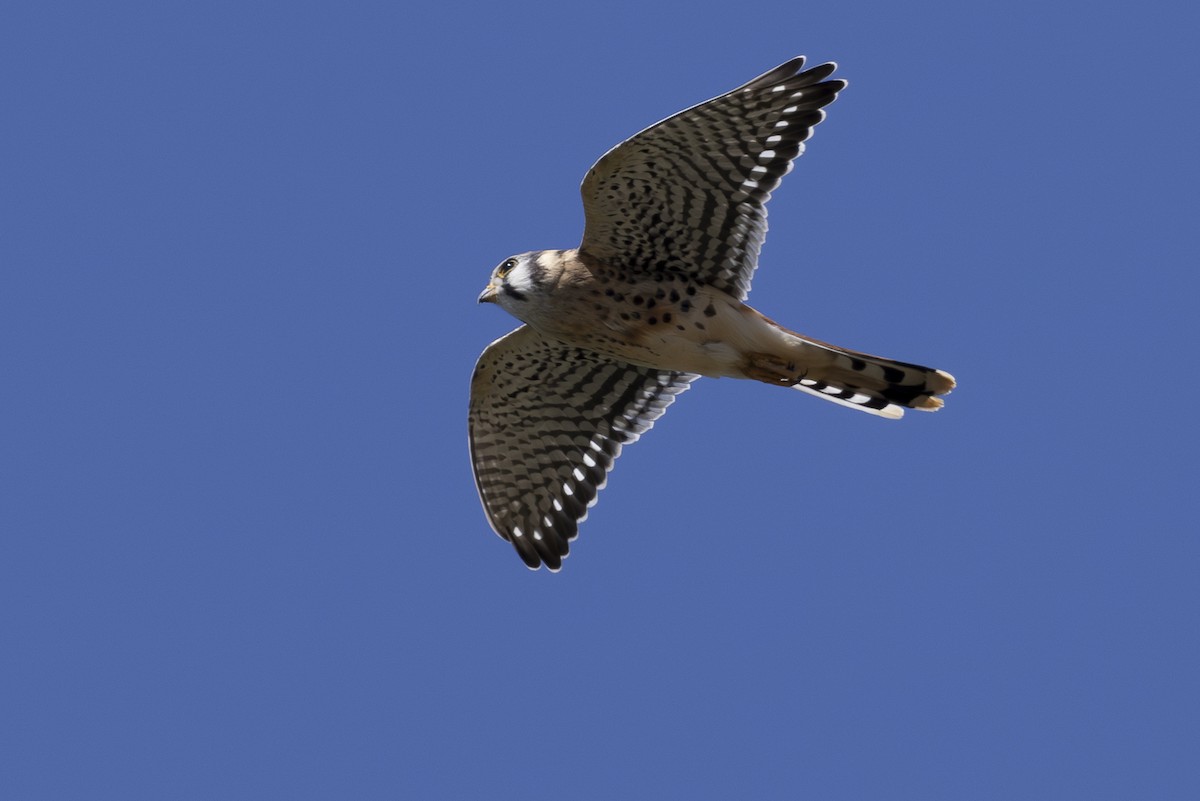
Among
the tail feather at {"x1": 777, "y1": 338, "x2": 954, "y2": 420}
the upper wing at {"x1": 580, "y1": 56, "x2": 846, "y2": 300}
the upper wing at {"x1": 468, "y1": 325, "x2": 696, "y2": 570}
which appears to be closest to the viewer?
the upper wing at {"x1": 580, "y1": 56, "x2": 846, "y2": 300}

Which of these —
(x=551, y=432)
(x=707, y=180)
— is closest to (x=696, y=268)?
(x=707, y=180)

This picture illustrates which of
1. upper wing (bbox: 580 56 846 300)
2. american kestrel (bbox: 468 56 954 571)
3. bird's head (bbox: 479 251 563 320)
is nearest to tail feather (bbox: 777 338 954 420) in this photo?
american kestrel (bbox: 468 56 954 571)

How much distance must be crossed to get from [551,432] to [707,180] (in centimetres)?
213

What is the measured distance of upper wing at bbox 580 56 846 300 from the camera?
8.85m

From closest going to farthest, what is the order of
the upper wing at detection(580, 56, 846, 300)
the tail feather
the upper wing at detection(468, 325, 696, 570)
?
the upper wing at detection(580, 56, 846, 300) → the tail feather → the upper wing at detection(468, 325, 696, 570)

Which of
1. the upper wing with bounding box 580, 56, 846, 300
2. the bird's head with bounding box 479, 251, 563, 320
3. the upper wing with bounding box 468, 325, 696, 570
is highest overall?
the upper wing with bounding box 580, 56, 846, 300

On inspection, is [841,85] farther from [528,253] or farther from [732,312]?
[528,253]

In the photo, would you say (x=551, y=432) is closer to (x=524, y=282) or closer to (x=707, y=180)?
(x=524, y=282)

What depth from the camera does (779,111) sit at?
29.2 ft

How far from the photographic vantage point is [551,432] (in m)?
10.4

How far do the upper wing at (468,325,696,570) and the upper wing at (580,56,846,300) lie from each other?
104cm

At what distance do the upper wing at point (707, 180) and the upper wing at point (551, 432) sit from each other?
1035mm

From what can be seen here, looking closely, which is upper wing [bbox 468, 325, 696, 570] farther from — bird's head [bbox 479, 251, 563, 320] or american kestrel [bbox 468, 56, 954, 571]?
bird's head [bbox 479, 251, 563, 320]

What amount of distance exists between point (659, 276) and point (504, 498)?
6.56 ft
